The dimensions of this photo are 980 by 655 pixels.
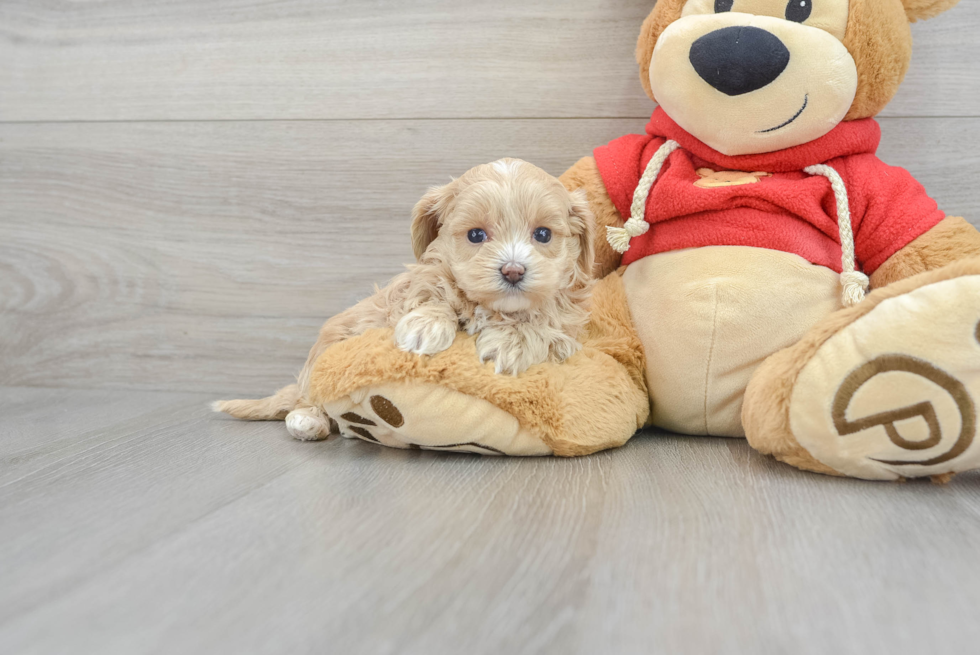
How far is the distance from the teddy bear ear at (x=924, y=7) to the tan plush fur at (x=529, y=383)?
2.02ft

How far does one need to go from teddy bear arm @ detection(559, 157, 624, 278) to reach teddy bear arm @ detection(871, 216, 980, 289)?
0.37m

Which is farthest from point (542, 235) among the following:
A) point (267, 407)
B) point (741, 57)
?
point (267, 407)

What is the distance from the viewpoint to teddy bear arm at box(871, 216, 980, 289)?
2.86 ft

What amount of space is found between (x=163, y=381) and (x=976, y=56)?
5.20ft

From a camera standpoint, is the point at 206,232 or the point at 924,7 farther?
the point at 206,232

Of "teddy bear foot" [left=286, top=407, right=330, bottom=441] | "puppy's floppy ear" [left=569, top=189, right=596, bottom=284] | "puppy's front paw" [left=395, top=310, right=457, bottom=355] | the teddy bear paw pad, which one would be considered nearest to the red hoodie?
"puppy's floppy ear" [left=569, top=189, right=596, bottom=284]

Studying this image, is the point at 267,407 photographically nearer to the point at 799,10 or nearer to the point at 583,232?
the point at 583,232

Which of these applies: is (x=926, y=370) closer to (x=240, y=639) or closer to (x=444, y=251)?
(x=444, y=251)

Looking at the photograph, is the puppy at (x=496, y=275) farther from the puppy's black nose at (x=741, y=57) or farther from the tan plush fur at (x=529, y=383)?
the puppy's black nose at (x=741, y=57)

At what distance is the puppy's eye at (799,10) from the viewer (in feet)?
2.93

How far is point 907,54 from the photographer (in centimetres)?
92

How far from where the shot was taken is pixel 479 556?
572 millimetres

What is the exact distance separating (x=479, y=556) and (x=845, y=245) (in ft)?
2.10

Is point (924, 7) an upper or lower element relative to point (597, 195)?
upper
